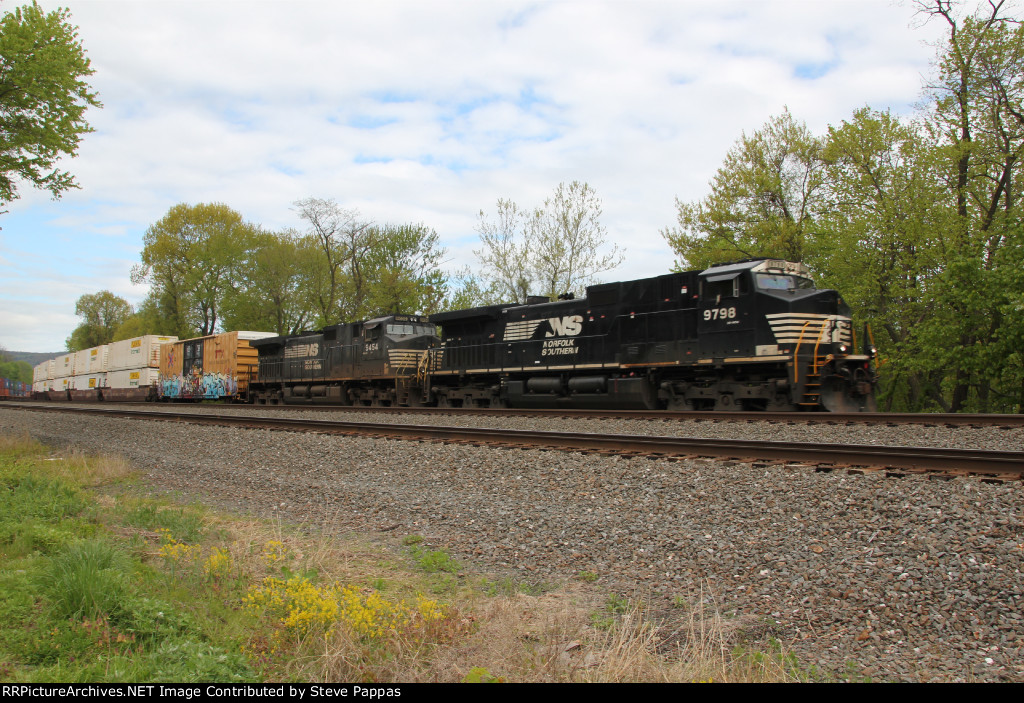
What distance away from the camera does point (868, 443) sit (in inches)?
336

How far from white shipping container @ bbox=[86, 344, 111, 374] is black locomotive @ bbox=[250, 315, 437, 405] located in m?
18.0

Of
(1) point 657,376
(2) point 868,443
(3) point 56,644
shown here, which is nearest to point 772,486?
(2) point 868,443

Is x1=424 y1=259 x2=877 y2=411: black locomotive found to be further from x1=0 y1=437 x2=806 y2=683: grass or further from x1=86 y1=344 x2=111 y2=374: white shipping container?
x1=86 y1=344 x2=111 y2=374: white shipping container

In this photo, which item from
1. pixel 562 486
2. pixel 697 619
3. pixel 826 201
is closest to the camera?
pixel 697 619

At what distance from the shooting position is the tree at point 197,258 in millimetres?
52125

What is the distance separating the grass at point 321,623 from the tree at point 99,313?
9108cm

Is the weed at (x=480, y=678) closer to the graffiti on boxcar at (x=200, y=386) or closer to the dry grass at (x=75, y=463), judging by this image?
the dry grass at (x=75, y=463)

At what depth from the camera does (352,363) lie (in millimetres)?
23344

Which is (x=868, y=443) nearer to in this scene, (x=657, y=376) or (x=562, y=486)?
(x=562, y=486)

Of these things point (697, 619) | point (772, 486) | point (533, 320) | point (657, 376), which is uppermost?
point (533, 320)

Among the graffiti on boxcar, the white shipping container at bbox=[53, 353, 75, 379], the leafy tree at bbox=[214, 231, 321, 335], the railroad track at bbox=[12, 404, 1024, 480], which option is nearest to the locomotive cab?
the railroad track at bbox=[12, 404, 1024, 480]

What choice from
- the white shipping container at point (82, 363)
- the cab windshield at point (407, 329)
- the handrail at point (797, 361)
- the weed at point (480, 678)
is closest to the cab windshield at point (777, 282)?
the handrail at point (797, 361)

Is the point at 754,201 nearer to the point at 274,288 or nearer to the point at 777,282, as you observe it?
the point at 777,282
